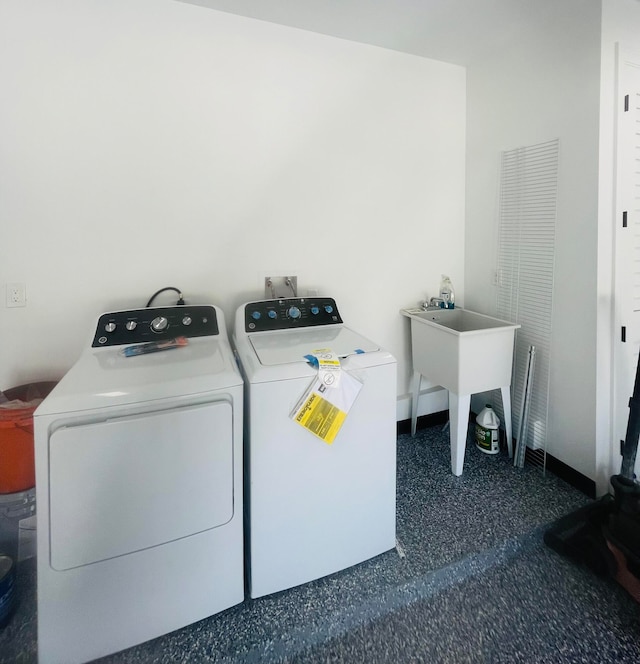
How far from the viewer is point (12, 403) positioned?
152 centimetres

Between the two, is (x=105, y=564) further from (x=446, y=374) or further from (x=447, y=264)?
(x=447, y=264)

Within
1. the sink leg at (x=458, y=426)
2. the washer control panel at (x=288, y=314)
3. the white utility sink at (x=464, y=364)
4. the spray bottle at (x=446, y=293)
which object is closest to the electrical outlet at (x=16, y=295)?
the washer control panel at (x=288, y=314)

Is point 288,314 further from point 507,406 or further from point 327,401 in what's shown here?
point 507,406

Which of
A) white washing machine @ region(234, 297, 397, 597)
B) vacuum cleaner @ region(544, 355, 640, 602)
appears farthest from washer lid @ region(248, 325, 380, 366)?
vacuum cleaner @ region(544, 355, 640, 602)

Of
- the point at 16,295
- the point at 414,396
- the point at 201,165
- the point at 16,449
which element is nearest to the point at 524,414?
the point at 414,396

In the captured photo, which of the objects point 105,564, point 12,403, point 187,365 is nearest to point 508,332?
point 187,365

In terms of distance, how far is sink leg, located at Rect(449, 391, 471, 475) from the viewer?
1956 mm

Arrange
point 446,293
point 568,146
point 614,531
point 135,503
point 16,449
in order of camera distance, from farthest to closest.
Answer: point 446,293, point 568,146, point 614,531, point 16,449, point 135,503

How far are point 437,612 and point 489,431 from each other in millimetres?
1117

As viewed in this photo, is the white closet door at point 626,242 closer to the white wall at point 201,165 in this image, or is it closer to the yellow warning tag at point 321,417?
the white wall at point 201,165

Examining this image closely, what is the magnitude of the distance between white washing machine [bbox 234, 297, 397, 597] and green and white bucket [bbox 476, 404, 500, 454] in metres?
0.99

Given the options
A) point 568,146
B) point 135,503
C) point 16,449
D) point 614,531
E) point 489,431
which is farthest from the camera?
point 489,431

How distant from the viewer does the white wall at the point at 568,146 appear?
1.71 metres

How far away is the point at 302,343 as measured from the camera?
5.18 feet
